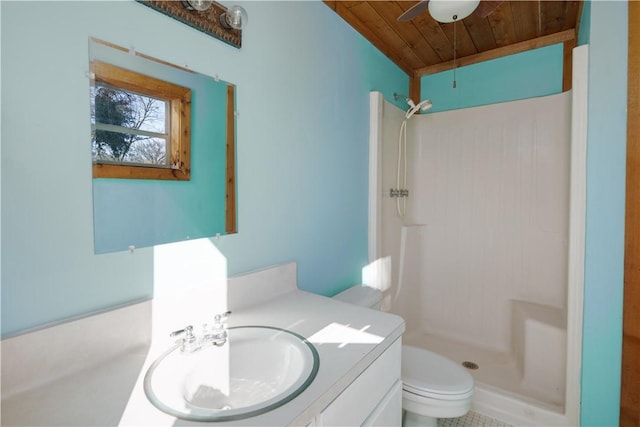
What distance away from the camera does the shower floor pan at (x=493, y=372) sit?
183cm

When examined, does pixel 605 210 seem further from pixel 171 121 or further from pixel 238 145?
pixel 171 121

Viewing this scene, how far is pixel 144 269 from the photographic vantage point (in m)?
0.95

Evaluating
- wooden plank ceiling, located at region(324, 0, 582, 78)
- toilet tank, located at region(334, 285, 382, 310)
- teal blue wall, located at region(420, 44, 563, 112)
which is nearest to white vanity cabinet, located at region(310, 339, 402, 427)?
toilet tank, located at region(334, 285, 382, 310)

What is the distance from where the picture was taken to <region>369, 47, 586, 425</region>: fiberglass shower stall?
6.51ft

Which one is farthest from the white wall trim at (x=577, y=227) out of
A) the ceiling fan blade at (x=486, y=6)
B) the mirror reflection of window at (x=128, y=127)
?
the mirror reflection of window at (x=128, y=127)

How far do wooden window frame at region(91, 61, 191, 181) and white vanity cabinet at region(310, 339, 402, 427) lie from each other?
0.82 meters

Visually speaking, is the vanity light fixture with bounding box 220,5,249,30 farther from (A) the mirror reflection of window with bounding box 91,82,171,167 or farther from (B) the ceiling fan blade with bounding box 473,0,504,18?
(B) the ceiling fan blade with bounding box 473,0,504,18

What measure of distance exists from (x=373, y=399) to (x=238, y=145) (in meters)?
0.98

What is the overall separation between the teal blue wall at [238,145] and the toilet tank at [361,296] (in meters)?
0.07

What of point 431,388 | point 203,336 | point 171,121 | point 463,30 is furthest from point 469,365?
point 171,121

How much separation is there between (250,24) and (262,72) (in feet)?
0.58

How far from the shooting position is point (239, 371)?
95 cm

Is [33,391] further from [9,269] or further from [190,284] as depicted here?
[190,284]

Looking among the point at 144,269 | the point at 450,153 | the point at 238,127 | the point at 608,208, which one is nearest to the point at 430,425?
the point at 608,208
